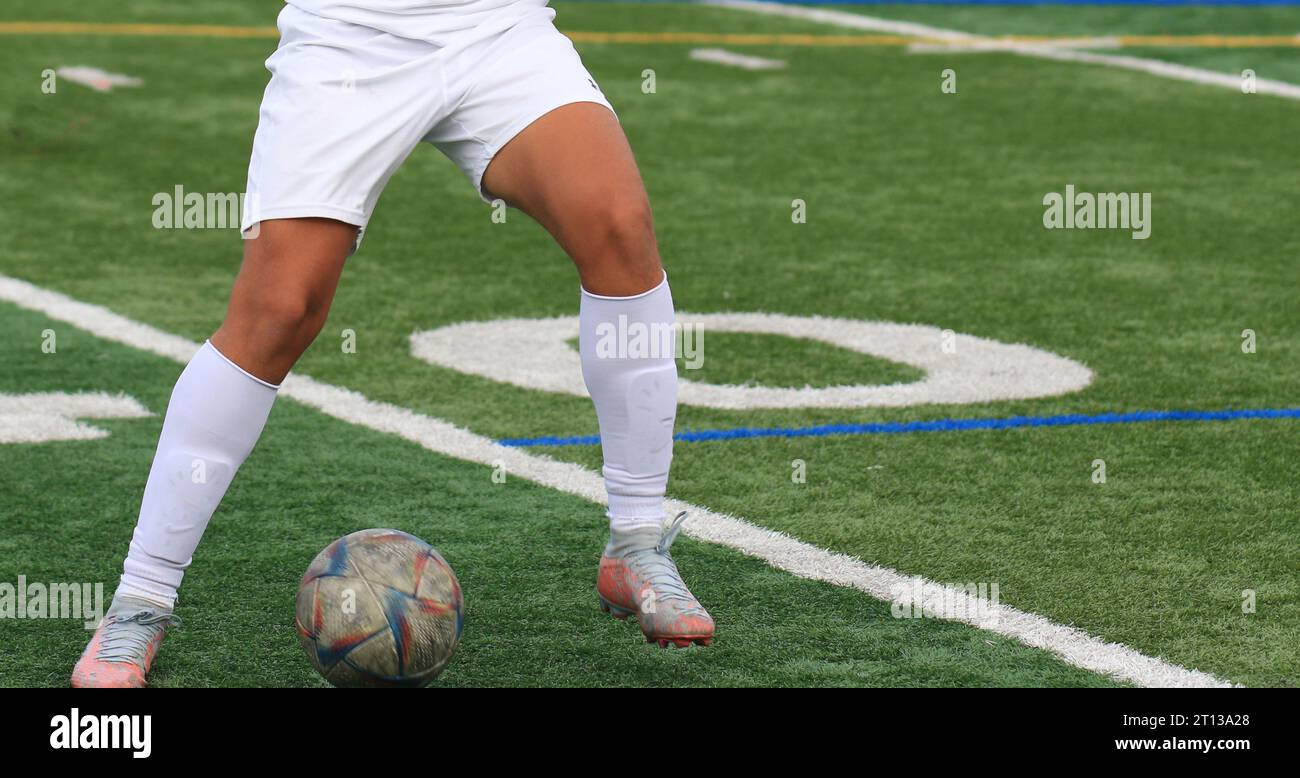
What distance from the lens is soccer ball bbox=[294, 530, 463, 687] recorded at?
3.53 metres

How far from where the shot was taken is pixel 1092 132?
11266 millimetres

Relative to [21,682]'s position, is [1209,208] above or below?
above

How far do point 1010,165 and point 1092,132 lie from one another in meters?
1.19

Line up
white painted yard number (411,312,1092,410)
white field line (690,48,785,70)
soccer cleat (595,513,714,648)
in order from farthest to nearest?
white field line (690,48,785,70) → white painted yard number (411,312,1092,410) → soccer cleat (595,513,714,648)

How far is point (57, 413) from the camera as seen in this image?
18.9 feet

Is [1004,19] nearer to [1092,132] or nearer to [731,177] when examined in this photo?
[1092,132]

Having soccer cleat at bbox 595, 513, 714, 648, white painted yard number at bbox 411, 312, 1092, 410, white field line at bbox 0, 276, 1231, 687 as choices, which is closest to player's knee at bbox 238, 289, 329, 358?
soccer cleat at bbox 595, 513, 714, 648

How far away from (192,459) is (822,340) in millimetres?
3357

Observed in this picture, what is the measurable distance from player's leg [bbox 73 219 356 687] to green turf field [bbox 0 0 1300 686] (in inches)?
4.9

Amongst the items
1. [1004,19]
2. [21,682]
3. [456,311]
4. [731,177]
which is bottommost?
[21,682]

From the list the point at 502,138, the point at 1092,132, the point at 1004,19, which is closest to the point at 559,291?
the point at 502,138

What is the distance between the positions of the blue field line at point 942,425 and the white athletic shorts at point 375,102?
5.85 feet

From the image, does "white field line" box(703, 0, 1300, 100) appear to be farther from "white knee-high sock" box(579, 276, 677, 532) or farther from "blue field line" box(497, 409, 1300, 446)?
"white knee-high sock" box(579, 276, 677, 532)

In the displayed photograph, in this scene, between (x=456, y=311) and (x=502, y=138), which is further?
(x=456, y=311)
